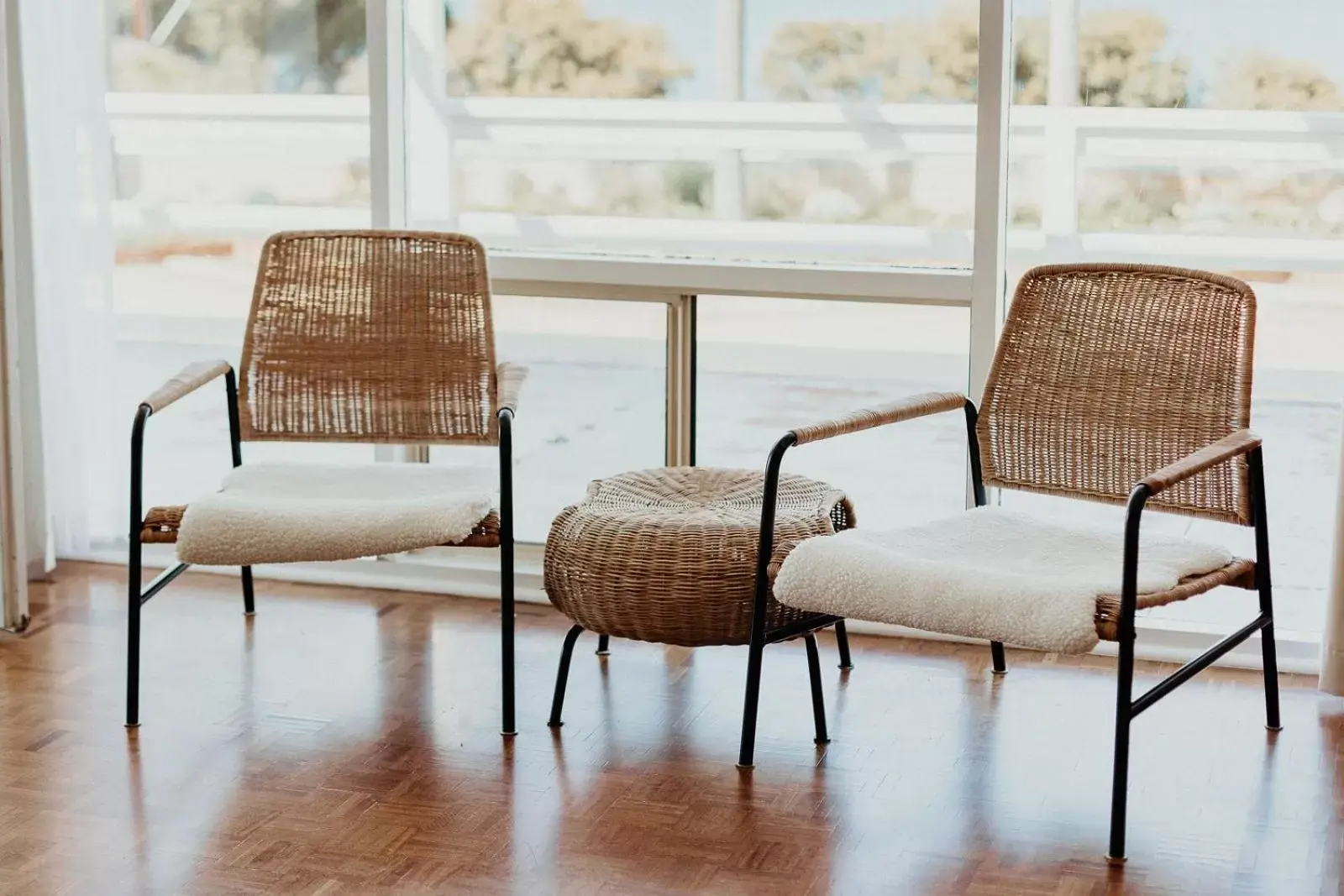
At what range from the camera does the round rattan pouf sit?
2.90 metres

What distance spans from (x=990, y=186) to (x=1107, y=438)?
68 cm

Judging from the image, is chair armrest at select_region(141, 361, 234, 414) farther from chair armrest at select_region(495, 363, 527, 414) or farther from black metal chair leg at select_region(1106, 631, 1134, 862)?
black metal chair leg at select_region(1106, 631, 1134, 862)

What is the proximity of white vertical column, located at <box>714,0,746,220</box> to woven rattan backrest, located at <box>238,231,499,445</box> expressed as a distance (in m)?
0.57

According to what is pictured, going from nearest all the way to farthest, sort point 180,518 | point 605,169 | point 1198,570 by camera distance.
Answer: point 1198,570, point 180,518, point 605,169

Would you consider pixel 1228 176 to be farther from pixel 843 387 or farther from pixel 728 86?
Answer: pixel 728 86

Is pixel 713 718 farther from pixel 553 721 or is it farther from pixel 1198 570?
pixel 1198 570

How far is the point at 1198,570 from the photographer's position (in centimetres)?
271

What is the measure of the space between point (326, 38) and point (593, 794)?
6.40ft

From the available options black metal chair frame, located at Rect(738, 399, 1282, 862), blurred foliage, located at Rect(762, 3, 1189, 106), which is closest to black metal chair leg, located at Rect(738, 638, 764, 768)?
black metal chair frame, located at Rect(738, 399, 1282, 862)

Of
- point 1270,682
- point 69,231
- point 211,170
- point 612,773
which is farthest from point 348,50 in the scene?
point 1270,682

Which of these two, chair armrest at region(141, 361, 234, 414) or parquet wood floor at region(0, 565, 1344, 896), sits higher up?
chair armrest at region(141, 361, 234, 414)

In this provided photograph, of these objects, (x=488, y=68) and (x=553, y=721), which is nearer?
(x=553, y=721)

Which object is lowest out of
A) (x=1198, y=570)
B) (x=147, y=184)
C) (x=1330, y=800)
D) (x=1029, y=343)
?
(x=1330, y=800)

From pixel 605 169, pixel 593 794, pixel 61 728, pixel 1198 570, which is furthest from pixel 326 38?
pixel 1198 570
